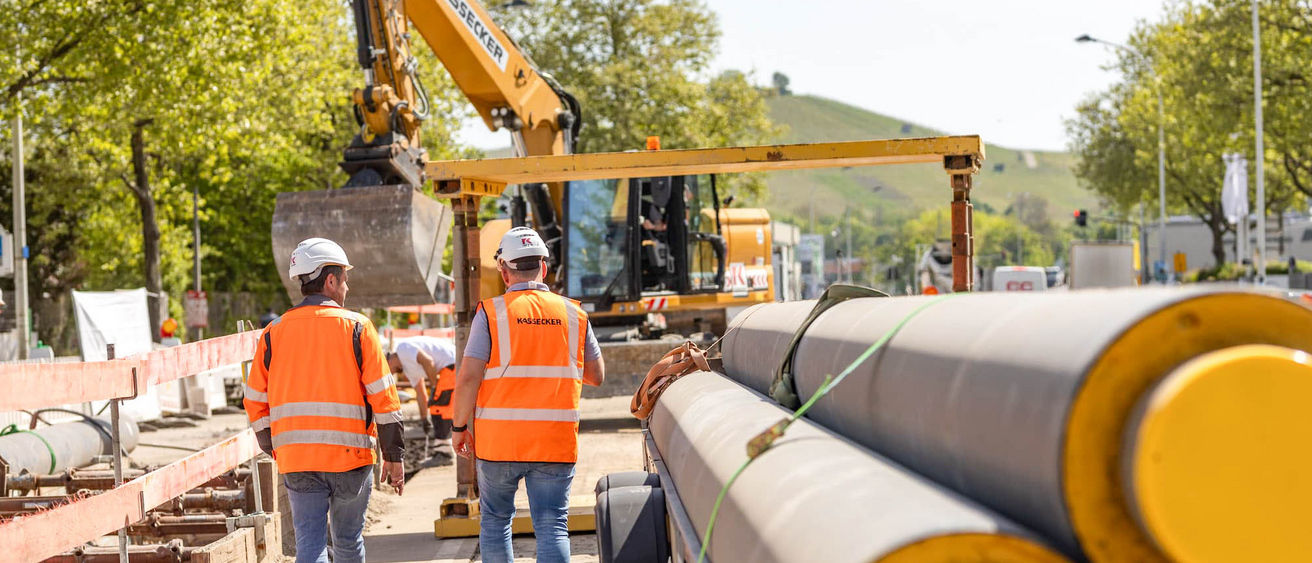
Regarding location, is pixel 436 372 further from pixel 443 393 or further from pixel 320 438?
pixel 320 438

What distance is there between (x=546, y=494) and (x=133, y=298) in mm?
16021

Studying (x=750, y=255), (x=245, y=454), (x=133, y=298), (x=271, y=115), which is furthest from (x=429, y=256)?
(x=271, y=115)

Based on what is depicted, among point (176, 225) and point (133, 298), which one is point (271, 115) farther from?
point (176, 225)

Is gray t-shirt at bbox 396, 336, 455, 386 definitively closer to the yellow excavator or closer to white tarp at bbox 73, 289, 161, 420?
the yellow excavator

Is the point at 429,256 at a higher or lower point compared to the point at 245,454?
higher

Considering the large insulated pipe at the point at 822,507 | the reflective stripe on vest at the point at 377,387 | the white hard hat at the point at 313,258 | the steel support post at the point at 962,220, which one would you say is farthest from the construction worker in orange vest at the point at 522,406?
the steel support post at the point at 962,220

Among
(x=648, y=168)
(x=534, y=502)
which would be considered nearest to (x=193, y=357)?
(x=534, y=502)

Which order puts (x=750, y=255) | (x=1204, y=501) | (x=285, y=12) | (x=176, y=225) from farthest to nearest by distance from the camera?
(x=176, y=225) < (x=285, y=12) < (x=750, y=255) < (x=1204, y=501)

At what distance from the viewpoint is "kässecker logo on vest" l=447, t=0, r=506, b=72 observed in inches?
496

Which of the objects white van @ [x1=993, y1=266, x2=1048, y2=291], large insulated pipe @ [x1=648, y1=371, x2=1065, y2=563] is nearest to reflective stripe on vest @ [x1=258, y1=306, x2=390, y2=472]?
large insulated pipe @ [x1=648, y1=371, x2=1065, y2=563]

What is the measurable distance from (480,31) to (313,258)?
307 inches

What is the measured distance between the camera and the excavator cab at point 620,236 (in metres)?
14.7

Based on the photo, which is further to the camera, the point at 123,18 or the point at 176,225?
the point at 176,225

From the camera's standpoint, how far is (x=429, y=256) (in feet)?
35.5
